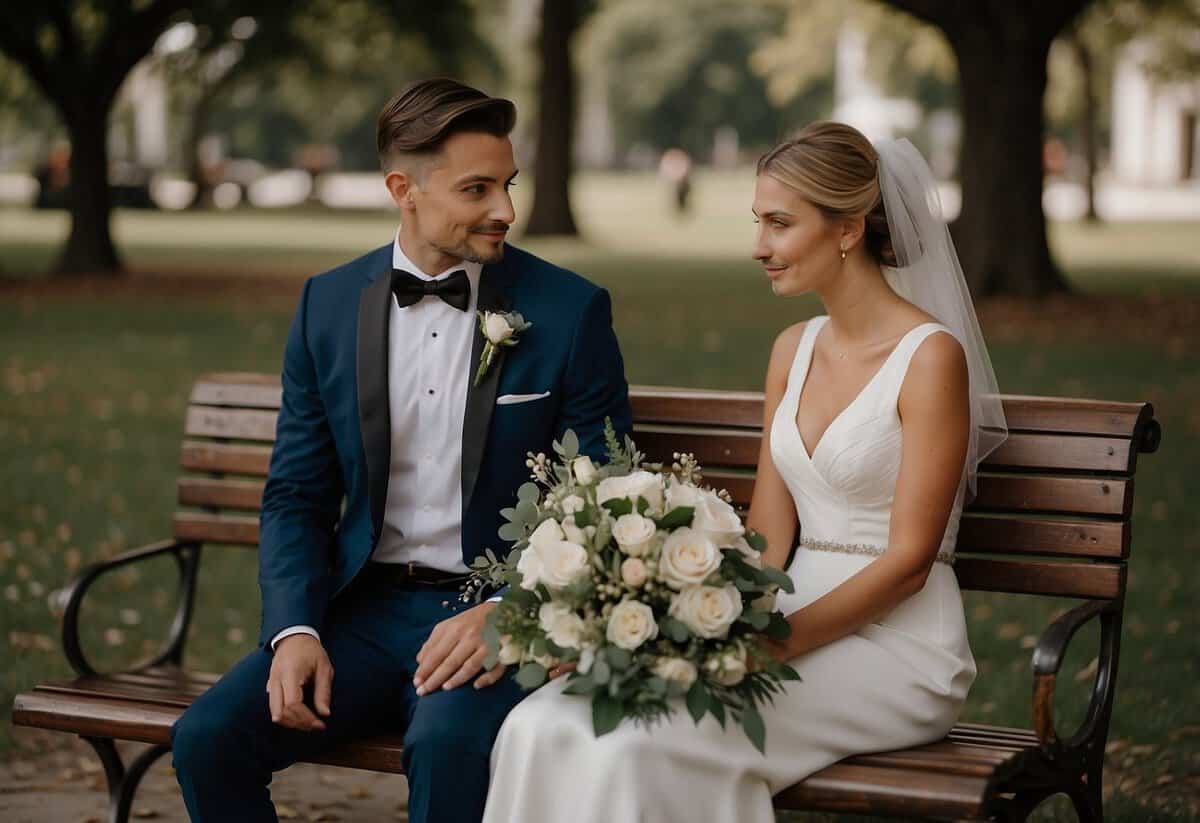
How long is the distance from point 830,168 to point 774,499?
34.0 inches

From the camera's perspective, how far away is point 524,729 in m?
3.58

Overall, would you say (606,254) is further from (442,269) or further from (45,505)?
(442,269)

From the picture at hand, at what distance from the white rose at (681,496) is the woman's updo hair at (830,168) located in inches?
34.5

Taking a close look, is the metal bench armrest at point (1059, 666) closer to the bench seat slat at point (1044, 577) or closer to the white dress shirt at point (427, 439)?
the bench seat slat at point (1044, 577)

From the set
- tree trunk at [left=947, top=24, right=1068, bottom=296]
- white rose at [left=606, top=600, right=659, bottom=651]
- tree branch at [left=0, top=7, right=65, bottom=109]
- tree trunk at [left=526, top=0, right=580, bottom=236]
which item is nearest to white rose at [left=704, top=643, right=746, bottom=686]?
white rose at [left=606, top=600, right=659, bottom=651]

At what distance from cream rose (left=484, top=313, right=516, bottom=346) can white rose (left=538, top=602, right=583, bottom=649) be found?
952 mm

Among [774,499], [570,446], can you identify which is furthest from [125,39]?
[570,446]

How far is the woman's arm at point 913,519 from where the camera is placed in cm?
390

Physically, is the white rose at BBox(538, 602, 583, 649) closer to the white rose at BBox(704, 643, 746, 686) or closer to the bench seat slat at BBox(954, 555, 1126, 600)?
the white rose at BBox(704, 643, 746, 686)

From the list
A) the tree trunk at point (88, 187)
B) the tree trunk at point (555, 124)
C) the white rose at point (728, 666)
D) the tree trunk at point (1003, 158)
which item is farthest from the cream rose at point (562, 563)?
the tree trunk at point (555, 124)

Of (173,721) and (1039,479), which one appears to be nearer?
(173,721)

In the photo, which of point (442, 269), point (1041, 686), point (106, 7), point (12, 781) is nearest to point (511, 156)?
point (442, 269)

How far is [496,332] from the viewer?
4.23m

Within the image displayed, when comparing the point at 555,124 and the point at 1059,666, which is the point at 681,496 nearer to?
the point at 1059,666
